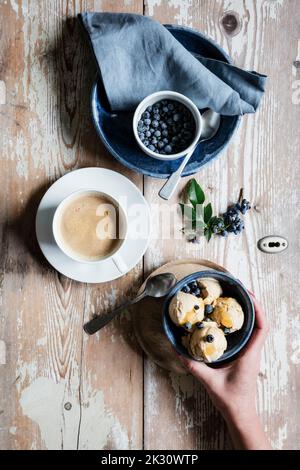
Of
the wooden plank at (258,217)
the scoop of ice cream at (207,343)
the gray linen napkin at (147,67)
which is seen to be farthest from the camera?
the wooden plank at (258,217)

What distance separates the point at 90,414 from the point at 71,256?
42 cm

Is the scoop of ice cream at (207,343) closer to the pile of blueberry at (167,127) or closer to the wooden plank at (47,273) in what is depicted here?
the wooden plank at (47,273)

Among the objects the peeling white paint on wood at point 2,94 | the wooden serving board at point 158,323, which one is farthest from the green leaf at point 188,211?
the peeling white paint on wood at point 2,94

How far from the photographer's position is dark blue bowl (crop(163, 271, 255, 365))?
43.1 inches

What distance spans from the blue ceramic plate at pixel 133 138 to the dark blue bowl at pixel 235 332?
0.26 m

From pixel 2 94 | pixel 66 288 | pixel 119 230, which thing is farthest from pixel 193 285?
pixel 2 94

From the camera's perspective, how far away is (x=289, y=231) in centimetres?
131

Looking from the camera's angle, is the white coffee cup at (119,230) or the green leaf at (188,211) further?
the green leaf at (188,211)

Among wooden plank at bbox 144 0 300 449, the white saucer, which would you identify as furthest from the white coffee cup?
wooden plank at bbox 144 0 300 449

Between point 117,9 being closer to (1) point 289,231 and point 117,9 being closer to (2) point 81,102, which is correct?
(2) point 81,102

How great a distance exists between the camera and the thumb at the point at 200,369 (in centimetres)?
112

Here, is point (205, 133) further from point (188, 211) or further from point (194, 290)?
point (194, 290)

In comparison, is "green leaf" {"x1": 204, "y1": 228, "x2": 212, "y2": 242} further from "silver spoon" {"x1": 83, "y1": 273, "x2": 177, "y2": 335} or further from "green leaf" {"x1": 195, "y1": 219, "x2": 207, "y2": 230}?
"silver spoon" {"x1": 83, "y1": 273, "x2": 177, "y2": 335}

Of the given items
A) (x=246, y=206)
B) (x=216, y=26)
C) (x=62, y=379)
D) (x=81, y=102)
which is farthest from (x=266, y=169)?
(x=62, y=379)
